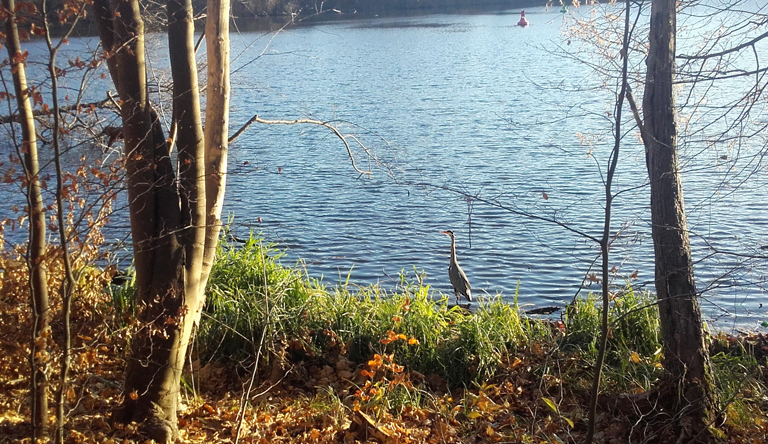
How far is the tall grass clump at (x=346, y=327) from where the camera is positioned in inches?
266

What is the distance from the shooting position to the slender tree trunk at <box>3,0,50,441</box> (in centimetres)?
354

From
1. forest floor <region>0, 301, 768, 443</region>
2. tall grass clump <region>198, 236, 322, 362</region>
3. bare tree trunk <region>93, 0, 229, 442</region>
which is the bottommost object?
forest floor <region>0, 301, 768, 443</region>

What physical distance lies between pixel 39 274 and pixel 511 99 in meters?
20.7

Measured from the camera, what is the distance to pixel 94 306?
267 inches

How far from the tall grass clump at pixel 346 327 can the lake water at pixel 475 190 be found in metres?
1.06

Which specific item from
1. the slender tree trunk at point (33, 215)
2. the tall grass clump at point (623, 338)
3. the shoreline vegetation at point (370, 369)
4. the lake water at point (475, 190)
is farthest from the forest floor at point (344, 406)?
the lake water at point (475, 190)

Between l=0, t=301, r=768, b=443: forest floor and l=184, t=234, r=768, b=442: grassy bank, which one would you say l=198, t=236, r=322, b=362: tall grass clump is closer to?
l=184, t=234, r=768, b=442: grassy bank

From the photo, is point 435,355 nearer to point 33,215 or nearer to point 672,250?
point 672,250

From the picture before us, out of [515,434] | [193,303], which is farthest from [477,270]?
[193,303]

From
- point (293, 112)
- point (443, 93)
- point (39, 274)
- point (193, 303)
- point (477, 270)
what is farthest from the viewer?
point (443, 93)

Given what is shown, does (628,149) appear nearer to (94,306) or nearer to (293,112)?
(293,112)

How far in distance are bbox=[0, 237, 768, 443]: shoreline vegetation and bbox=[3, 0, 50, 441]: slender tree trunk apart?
3.13 feet

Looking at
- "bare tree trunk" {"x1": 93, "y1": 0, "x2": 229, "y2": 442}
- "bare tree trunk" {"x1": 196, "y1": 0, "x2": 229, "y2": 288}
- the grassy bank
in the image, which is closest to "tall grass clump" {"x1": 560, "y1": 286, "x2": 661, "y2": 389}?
the grassy bank

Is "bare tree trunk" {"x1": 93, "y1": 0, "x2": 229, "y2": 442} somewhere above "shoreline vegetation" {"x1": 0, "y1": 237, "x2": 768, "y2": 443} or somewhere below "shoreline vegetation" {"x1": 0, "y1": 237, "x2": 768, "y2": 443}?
above
